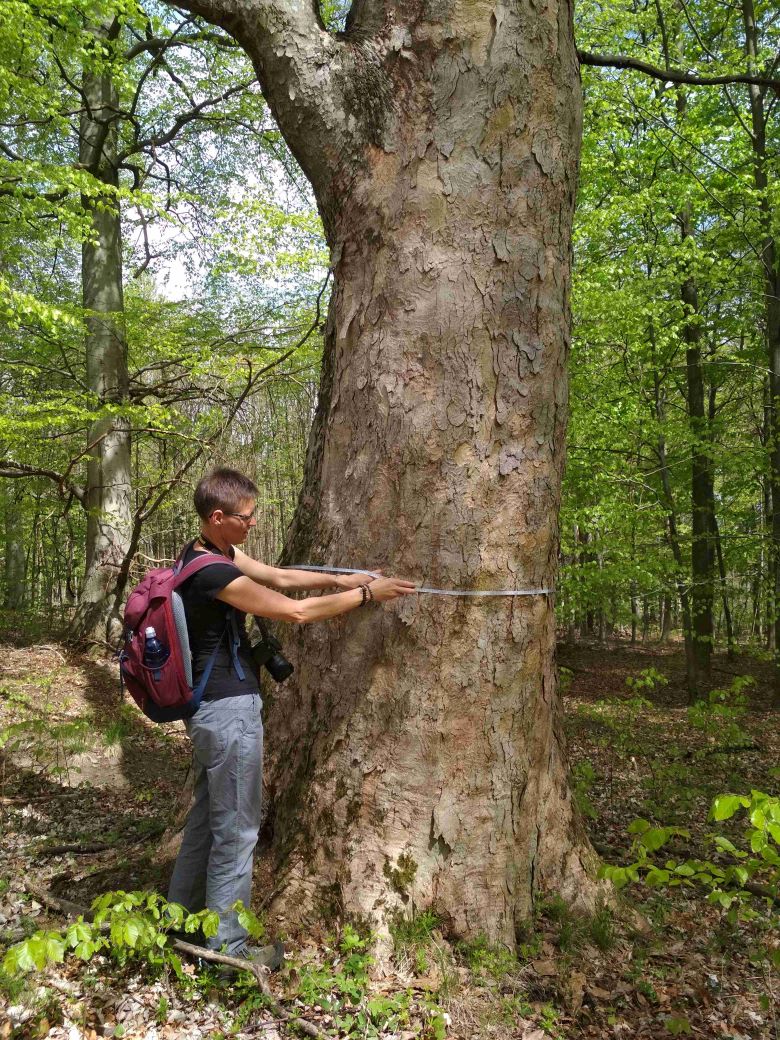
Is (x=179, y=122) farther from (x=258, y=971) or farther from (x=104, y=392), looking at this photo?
(x=258, y=971)

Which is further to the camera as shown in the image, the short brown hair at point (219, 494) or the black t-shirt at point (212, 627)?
the short brown hair at point (219, 494)

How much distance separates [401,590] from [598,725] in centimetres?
664

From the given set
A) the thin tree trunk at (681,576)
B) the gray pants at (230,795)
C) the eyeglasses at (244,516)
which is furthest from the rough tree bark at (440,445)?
the thin tree trunk at (681,576)

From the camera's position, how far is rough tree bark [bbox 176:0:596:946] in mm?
2881

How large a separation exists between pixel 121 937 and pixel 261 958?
0.60 meters

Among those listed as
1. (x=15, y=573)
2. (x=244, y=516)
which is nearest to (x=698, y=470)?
(x=244, y=516)

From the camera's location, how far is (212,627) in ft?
9.06

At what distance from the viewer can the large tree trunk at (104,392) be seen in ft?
37.3

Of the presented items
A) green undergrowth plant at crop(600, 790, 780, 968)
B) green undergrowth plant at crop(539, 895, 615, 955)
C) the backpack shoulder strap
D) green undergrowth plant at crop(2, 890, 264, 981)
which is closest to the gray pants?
green undergrowth plant at crop(2, 890, 264, 981)

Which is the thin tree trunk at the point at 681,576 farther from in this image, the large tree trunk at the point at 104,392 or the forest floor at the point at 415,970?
the large tree trunk at the point at 104,392

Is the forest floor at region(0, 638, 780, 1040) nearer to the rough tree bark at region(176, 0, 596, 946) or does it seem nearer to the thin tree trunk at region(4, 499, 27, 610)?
the rough tree bark at region(176, 0, 596, 946)

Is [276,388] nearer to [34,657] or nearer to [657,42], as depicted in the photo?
[34,657]

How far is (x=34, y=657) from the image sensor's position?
10570 millimetres

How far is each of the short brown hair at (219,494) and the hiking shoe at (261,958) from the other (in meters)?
1.68
